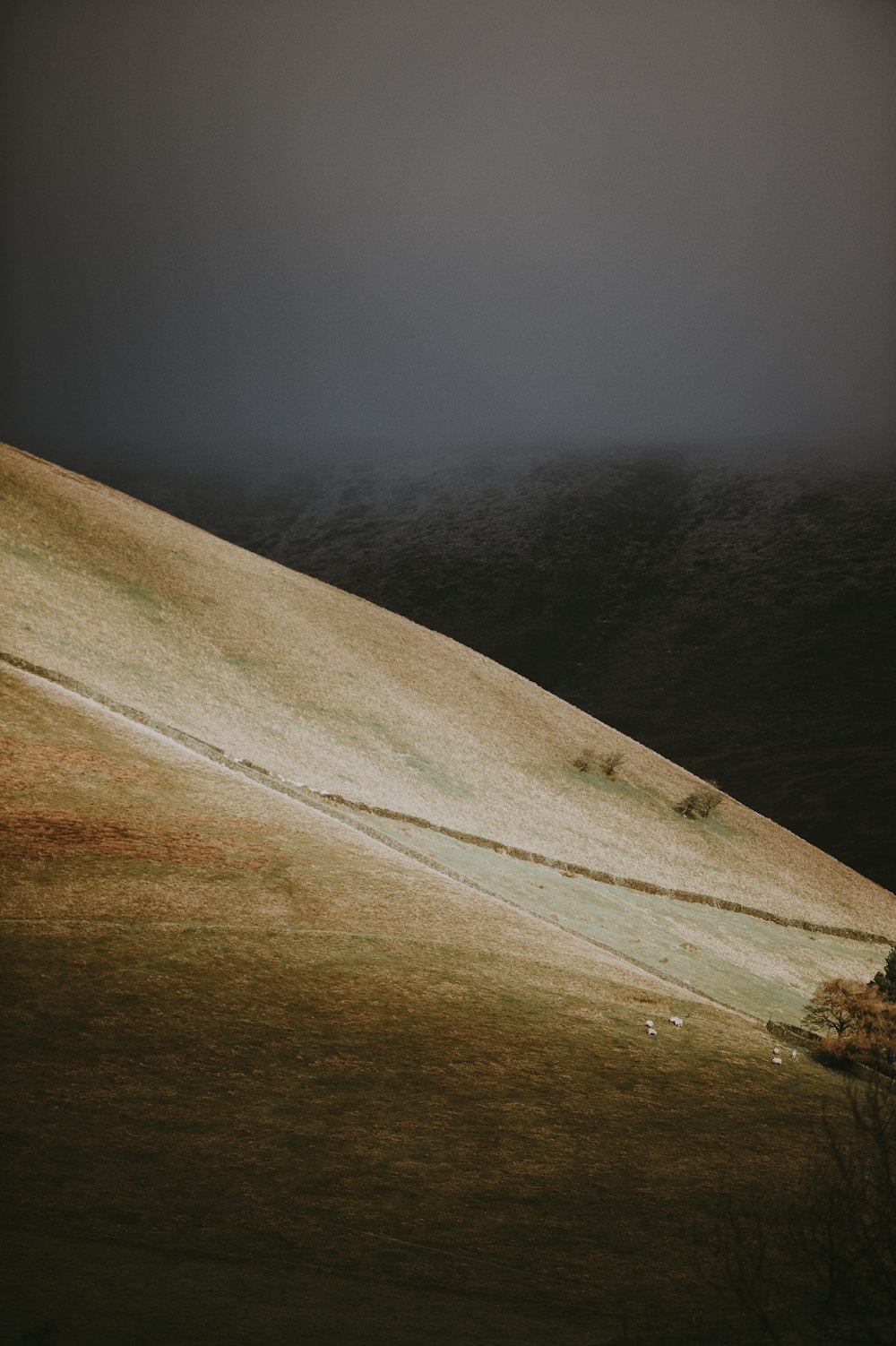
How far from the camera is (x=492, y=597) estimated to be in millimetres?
158625

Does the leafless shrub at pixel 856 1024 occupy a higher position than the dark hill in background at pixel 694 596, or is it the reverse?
the dark hill in background at pixel 694 596

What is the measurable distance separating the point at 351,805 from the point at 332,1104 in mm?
17123

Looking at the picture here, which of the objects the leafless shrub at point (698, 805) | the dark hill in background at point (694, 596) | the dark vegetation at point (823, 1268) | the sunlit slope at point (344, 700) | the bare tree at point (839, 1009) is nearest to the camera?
the dark vegetation at point (823, 1268)

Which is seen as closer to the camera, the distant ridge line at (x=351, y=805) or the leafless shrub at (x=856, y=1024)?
the leafless shrub at (x=856, y=1024)

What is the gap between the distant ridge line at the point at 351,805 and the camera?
25.1 m

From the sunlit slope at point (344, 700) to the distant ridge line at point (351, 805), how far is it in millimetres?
802

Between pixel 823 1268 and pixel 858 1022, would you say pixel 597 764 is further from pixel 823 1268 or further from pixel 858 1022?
pixel 823 1268

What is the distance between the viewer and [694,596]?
15388 centimetres

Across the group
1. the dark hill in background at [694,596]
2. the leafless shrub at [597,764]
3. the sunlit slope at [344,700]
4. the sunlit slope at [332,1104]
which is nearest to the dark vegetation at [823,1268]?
the sunlit slope at [332,1104]

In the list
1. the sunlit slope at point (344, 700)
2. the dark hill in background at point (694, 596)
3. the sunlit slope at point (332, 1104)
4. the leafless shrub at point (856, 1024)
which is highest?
the dark hill in background at point (694, 596)

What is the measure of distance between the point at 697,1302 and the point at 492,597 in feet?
499

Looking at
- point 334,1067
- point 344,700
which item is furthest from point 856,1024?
point 344,700

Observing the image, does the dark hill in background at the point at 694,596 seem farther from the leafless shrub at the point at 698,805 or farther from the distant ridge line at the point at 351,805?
the distant ridge line at the point at 351,805

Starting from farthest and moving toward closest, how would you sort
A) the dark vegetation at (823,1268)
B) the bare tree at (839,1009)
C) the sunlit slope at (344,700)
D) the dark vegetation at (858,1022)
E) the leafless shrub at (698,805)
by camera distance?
1. the leafless shrub at (698,805)
2. the sunlit slope at (344,700)
3. the bare tree at (839,1009)
4. the dark vegetation at (858,1022)
5. the dark vegetation at (823,1268)
